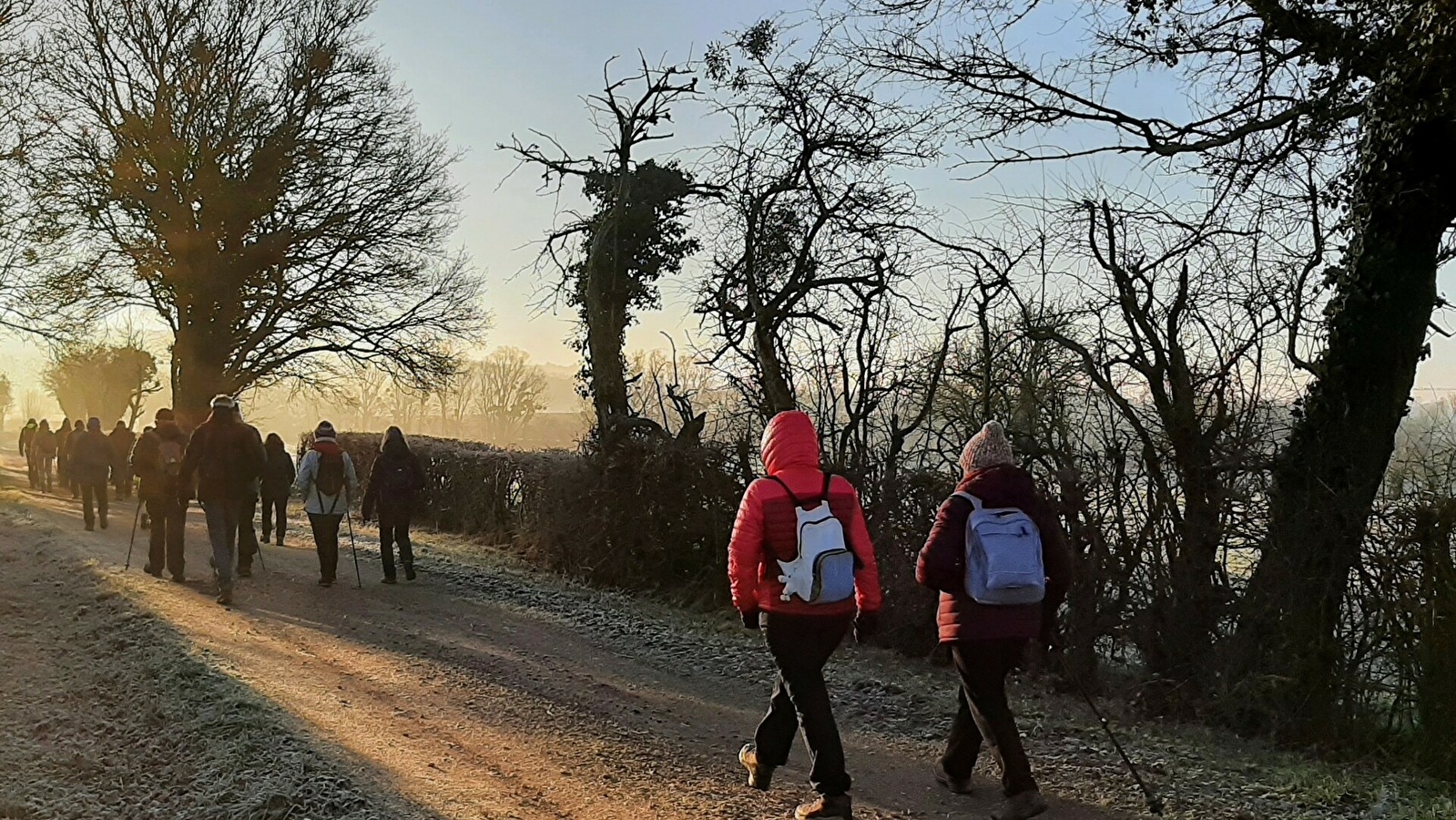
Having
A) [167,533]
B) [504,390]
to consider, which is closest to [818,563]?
[167,533]

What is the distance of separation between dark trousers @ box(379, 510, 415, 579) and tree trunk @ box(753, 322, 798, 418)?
4.78m

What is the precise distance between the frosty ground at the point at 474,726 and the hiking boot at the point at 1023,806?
0.28 m

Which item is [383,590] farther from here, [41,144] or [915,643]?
[41,144]

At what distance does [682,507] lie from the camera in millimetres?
12055

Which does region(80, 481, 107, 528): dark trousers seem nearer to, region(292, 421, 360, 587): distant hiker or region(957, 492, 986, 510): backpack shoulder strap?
region(292, 421, 360, 587): distant hiker

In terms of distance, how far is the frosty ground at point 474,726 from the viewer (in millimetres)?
5527

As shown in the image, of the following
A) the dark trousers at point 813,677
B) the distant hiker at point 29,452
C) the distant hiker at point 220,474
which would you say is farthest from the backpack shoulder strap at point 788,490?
the distant hiker at point 29,452

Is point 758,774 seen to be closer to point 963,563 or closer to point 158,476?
point 963,563

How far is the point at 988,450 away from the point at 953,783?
192 cm

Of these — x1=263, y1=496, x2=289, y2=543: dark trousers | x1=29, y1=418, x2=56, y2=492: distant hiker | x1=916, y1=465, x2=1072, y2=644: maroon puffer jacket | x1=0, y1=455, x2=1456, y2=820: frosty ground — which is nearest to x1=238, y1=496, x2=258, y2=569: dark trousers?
x1=0, y1=455, x2=1456, y2=820: frosty ground

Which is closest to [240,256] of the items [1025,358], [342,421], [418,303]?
[418,303]

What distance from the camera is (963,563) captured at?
525cm

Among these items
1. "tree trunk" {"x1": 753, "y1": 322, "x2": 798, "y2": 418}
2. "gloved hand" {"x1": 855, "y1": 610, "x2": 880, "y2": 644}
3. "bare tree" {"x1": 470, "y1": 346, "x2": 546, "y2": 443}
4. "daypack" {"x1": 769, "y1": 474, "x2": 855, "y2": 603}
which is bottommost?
"gloved hand" {"x1": 855, "y1": 610, "x2": 880, "y2": 644}

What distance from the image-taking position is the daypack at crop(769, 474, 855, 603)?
506cm
